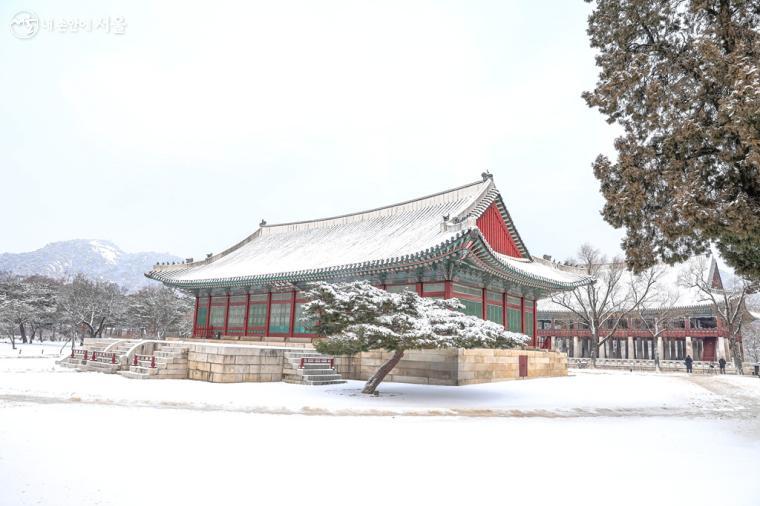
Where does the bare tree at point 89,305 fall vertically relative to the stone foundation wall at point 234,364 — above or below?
above

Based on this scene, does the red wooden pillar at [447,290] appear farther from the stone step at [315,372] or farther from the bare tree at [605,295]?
the bare tree at [605,295]

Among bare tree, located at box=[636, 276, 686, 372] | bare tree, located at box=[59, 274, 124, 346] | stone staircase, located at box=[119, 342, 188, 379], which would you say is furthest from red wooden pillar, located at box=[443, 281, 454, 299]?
bare tree, located at box=[59, 274, 124, 346]

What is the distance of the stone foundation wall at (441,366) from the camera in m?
19.3

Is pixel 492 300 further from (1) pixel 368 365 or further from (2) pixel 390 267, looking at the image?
(1) pixel 368 365

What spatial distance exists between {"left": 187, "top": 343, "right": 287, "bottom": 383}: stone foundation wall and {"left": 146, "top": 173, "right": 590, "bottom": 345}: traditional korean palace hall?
1856mm

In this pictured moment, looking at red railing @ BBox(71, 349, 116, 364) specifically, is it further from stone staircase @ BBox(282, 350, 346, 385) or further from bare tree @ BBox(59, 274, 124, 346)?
bare tree @ BBox(59, 274, 124, 346)

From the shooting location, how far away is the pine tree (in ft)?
47.0

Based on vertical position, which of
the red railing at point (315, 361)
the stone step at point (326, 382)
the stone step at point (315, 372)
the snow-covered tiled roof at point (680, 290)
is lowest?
the stone step at point (326, 382)

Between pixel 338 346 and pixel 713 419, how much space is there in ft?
33.7

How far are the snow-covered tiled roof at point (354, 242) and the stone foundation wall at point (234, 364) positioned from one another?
594 centimetres

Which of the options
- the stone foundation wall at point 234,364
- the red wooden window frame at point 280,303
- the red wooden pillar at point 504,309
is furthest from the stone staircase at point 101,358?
the red wooden pillar at point 504,309

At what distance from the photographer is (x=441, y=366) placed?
19.4 metres

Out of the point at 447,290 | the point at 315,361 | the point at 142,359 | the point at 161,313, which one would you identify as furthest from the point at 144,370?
the point at 161,313

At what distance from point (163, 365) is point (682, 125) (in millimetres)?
17812
